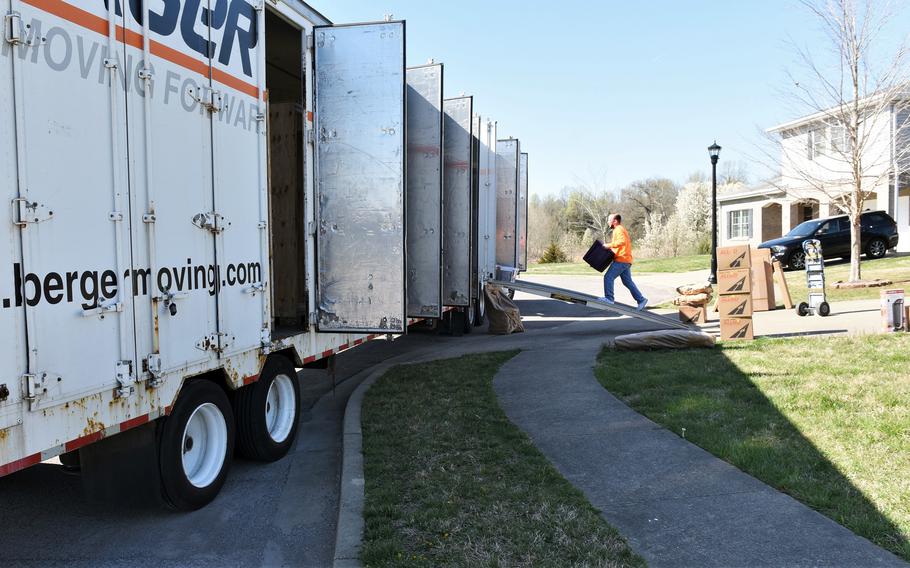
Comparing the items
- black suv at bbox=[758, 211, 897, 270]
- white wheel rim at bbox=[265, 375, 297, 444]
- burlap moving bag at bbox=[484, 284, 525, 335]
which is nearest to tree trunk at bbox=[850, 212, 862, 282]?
black suv at bbox=[758, 211, 897, 270]

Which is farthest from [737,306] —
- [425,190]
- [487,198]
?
[425,190]

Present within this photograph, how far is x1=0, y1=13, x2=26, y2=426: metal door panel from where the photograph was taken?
293 cm

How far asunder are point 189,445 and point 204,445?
0.17 metres

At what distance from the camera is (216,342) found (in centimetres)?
445

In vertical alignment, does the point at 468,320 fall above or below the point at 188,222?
below

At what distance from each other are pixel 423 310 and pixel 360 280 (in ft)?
4.76

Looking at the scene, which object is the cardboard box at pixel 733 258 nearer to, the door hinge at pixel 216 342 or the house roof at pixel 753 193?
the door hinge at pixel 216 342

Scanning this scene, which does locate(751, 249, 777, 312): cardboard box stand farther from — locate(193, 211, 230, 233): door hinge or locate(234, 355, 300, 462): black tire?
locate(193, 211, 230, 233): door hinge

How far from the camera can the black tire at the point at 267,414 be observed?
5.14 meters

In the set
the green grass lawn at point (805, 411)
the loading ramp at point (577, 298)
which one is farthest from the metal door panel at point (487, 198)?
the green grass lawn at point (805, 411)

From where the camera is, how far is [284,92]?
8.46 meters

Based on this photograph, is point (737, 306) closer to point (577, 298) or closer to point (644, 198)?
point (577, 298)

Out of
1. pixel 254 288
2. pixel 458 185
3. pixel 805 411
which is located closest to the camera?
pixel 254 288

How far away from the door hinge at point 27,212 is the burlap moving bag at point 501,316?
10.2 m
